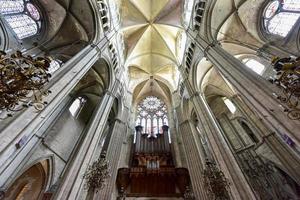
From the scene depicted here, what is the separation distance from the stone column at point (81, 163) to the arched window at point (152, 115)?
8.03m

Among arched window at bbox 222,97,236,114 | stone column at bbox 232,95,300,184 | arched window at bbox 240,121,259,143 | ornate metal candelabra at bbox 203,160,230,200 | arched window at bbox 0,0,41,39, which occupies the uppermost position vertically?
arched window at bbox 0,0,41,39

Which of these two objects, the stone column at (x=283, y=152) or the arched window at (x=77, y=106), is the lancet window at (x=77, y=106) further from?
the stone column at (x=283, y=152)

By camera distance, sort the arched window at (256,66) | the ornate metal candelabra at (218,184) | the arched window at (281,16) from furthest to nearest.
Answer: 1. the arched window at (256,66)
2. the arched window at (281,16)
3. the ornate metal candelabra at (218,184)

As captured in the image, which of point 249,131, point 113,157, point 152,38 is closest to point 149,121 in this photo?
point 113,157

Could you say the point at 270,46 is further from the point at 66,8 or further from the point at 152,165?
the point at 66,8

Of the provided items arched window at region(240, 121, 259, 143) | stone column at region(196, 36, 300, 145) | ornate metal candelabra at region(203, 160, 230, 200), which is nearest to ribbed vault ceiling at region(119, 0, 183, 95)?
arched window at region(240, 121, 259, 143)

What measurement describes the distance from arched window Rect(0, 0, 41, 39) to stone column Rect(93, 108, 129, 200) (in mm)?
8124

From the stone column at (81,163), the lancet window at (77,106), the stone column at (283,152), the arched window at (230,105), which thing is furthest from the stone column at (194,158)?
the lancet window at (77,106)

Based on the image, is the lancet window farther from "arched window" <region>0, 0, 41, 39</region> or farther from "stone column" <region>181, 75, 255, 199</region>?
"stone column" <region>181, 75, 255, 199</region>

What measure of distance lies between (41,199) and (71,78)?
6.32m

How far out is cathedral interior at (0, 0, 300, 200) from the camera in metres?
4.65

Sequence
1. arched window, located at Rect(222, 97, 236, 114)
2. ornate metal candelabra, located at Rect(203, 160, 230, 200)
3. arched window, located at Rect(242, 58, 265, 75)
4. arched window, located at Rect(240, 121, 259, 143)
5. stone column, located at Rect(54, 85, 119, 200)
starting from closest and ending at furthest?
1. stone column, located at Rect(54, 85, 119, 200)
2. ornate metal candelabra, located at Rect(203, 160, 230, 200)
3. arched window, located at Rect(240, 121, 259, 143)
4. arched window, located at Rect(242, 58, 265, 75)
5. arched window, located at Rect(222, 97, 236, 114)

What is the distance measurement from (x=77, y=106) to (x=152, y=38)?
9.85m

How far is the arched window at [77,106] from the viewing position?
13033 millimetres
